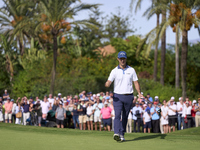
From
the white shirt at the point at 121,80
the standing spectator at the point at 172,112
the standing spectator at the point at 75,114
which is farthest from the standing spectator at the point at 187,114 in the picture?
the white shirt at the point at 121,80

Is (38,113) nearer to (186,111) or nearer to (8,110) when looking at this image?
(8,110)

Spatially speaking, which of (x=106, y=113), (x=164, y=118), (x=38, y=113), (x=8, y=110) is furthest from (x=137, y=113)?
(x=8, y=110)

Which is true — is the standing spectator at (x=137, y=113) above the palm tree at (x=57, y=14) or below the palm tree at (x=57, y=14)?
below

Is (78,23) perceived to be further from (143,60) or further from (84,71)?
(143,60)

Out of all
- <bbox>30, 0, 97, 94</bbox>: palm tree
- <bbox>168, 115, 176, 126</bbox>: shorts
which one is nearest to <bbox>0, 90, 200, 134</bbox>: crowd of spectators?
<bbox>168, 115, 176, 126</bbox>: shorts

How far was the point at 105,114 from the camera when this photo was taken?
19078 mm

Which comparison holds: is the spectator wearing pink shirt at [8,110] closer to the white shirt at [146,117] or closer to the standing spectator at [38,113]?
the standing spectator at [38,113]

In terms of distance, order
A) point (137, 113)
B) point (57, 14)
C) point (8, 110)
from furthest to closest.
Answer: point (57, 14) < point (8, 110) < point (137, 113)

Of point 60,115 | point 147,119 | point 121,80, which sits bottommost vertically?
point 147,119

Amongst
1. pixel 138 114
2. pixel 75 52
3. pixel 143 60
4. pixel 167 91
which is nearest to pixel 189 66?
pixel 143 60

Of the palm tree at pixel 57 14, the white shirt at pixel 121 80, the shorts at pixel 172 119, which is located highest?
the palm tree at pixel 57 14

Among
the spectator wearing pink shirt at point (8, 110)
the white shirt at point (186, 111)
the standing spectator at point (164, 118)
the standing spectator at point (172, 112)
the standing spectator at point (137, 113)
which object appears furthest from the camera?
the spectator wearing pink shirt at point (8, 110)

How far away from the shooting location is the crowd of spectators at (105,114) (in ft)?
61.7

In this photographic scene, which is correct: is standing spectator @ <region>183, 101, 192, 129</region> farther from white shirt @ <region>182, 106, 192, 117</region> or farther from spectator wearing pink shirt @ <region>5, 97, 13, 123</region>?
spectator wearing pink shirt @ <region>5, 97, 13, 123</region>
